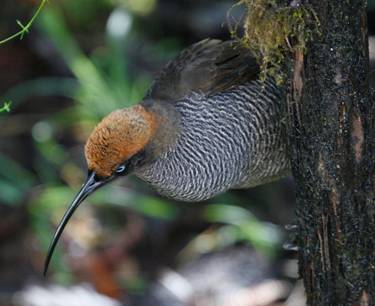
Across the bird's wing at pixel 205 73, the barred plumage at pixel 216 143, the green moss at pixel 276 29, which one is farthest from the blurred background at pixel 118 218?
the green moss at pixel 276 29

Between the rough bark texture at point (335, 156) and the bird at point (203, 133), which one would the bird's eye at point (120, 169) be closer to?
the bird at point (203, 133)

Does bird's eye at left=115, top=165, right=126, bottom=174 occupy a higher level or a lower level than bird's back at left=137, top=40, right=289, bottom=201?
lower

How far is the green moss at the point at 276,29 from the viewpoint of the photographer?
312cm

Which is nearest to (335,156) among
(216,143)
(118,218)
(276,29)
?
(276,29)

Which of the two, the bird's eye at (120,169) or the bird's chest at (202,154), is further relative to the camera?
the bird's chest at (202,154)

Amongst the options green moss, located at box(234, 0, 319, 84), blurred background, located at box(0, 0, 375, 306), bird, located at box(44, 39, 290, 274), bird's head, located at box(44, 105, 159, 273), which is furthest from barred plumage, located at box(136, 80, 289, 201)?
blurred background, located at box(0, 0, 375, 306)

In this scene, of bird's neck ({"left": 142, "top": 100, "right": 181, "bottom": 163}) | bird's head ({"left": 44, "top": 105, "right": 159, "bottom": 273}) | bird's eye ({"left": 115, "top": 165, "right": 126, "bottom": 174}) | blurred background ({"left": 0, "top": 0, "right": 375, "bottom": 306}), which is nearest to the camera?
bird's head ({"left": 44, "top": 105, "right": 159, "bottom": 273})

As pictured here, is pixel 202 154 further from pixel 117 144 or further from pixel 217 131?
pixel 117 144

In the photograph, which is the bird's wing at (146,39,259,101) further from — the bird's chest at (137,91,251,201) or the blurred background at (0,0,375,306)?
the blurred background at (0,0,375,306)

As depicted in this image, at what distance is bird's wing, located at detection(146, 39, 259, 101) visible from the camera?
4.07 meters

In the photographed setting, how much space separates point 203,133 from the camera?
3963 mm

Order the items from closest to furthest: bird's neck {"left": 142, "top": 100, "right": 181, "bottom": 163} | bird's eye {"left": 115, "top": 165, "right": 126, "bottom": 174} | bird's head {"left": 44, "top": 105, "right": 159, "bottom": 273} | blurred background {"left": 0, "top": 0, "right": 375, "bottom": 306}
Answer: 1. bird's head {"left": 44, "top": 105, "right": 159, "bottom": 273}
2. bird's eye {"left": 115, "top": 165, "right": 126, "bottom": 174}
3. bird's neck {"left": 142, "top": 100, "right": 181, "bottom": 163}
4. blurred background {"left": 0, "top": 0, "right": 375, "bottom": 306}

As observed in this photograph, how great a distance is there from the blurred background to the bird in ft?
5.23

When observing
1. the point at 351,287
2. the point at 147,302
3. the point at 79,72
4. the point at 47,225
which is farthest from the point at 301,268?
the point at 79,72
